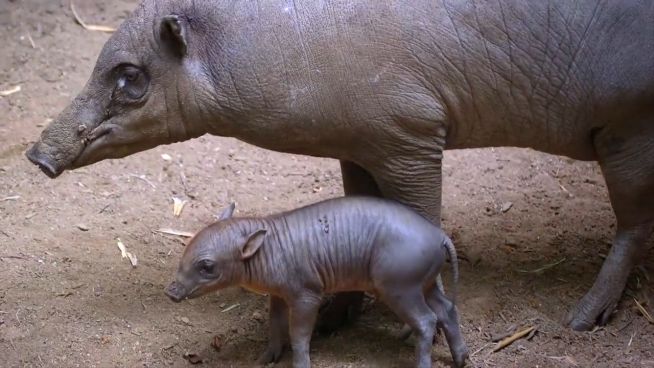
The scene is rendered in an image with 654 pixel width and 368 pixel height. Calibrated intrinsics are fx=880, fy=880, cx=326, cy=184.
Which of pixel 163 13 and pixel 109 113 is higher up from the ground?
pixel 163 13

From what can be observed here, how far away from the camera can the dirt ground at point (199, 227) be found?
3926 millimetres

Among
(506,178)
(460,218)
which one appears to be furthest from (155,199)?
(506,178)

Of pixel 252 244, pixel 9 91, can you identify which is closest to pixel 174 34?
pixel 252 244

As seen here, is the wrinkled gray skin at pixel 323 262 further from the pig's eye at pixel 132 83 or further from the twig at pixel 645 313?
the twig at pixel 645 313

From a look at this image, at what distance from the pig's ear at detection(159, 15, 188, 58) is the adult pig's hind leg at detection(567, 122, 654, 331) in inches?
73.1

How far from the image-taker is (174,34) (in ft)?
11.7

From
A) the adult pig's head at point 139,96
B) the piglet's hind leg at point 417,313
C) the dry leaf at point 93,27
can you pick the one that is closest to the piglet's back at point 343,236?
the piglet's hind leg at point 417,313

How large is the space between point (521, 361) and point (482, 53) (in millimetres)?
1350

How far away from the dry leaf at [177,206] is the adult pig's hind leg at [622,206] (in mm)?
2305

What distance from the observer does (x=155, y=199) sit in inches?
208

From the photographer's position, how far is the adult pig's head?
3656 mm

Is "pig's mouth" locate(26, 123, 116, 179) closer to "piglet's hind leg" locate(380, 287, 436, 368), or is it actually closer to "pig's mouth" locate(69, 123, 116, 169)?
"pig's mouth" locate(69, 123, 116, 169)

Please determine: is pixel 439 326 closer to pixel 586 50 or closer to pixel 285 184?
pixel 586 50

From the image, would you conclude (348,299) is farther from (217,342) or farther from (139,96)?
(139,96)
